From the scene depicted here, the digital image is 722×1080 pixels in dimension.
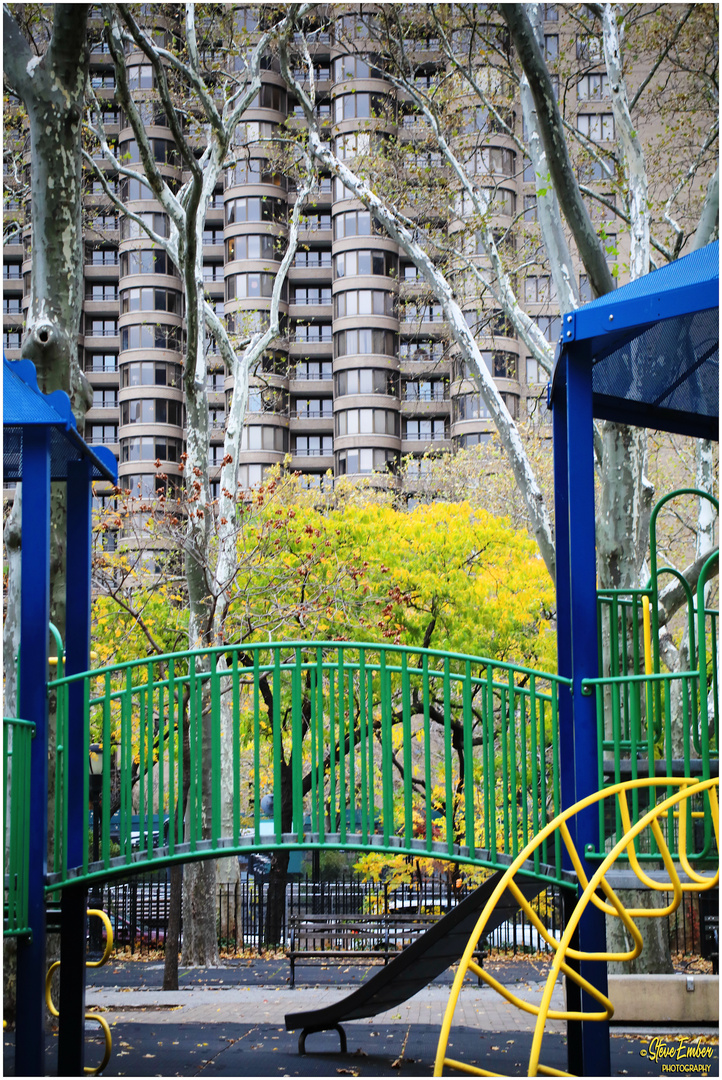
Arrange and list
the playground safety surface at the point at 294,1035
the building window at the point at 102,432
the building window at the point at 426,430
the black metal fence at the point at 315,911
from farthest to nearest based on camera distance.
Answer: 1. the building window at the point at 102,432
2. the building window at the point at 426,430
3. the black metal fence at the point at 315,911
4. the playground safety surface at the point at 294,1035

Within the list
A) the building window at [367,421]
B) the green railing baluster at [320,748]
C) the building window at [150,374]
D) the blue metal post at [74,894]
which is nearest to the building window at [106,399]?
the building window at [150,374]

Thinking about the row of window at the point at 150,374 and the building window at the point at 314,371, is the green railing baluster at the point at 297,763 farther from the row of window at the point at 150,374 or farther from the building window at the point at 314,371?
the building window at the point at 314,371

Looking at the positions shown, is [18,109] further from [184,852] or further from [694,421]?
[184,852]

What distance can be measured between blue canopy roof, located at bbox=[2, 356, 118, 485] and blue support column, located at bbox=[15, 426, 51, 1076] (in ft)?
0.53

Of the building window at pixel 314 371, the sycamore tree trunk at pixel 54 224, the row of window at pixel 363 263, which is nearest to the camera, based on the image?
the sycamore tree trunk at pixel 54 224

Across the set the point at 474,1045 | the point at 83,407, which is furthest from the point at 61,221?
the point at 474,1045

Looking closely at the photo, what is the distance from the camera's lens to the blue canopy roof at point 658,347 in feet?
20.9

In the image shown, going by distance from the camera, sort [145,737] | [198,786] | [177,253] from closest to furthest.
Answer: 1. [145,737]
2. [198,786]
3. [177,253]

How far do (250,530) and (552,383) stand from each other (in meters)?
14.3

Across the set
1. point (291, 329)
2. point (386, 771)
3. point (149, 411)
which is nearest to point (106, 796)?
point (386, 771)

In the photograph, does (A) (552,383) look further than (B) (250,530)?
No

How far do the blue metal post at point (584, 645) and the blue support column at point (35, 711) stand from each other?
3.43m

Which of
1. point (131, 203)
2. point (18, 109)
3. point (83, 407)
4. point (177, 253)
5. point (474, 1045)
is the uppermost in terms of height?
point (131, 203)

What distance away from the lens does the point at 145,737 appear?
264 inches
